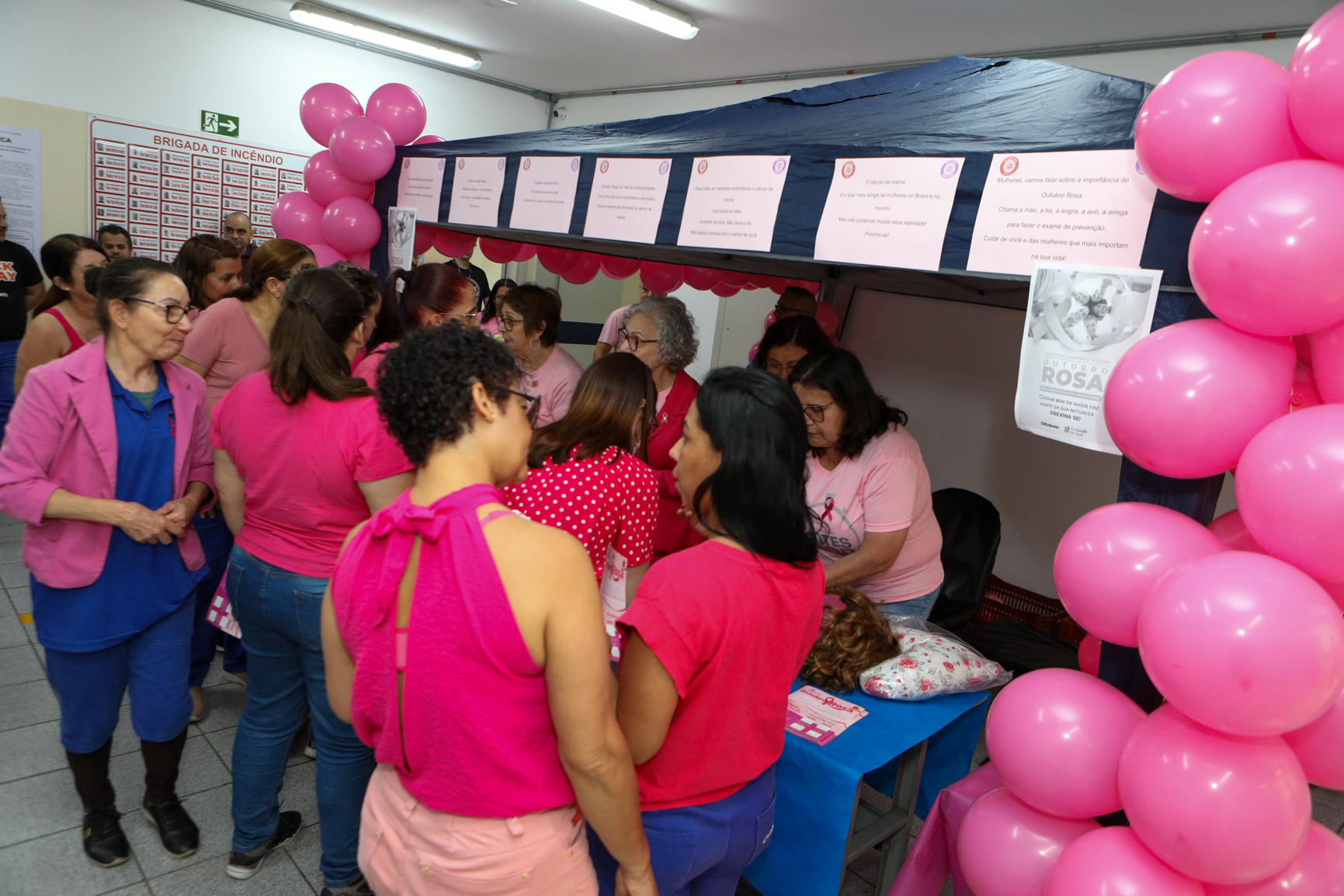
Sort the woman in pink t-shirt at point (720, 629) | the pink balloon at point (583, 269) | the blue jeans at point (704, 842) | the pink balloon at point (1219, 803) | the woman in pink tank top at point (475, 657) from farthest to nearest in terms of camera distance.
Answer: the pink balloon at point (583, 269) < the blue jeans at point (704, 842) < the woman in pink t-shirt at point (720, 629) < the pink balloon at point (1219, 803) < the woman in pink tank top at point (475, 657)

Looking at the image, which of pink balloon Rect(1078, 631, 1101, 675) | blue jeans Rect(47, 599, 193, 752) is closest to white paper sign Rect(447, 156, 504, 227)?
blue jeans Rect(47, 599, 193, 752)

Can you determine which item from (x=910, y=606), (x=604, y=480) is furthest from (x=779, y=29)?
(x=604, y=480)

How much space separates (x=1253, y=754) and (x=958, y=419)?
3404 mm

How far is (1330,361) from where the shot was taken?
1.21m

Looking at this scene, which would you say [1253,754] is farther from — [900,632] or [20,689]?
[20,689]

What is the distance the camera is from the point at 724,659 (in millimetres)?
1255

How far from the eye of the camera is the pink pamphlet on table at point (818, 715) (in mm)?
1820

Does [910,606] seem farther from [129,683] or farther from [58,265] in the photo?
[58,265]

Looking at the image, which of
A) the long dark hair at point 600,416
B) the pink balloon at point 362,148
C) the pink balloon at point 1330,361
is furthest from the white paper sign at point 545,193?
the pink balloon at point 1330,361

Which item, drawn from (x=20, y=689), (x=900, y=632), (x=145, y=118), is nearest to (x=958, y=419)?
(x=900, y=632)

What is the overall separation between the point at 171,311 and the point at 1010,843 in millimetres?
2164

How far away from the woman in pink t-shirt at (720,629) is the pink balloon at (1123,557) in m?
0.44

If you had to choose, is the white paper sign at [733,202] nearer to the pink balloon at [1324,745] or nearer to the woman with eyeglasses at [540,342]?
the woman with eyeglasses at [540,342]

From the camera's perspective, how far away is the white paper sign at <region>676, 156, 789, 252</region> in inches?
79.5
